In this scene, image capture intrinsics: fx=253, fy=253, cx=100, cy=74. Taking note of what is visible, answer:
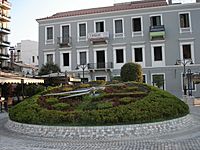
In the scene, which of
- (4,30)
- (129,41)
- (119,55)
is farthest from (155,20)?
(4,30)

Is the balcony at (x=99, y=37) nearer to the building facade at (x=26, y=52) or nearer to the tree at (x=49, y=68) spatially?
the tree at (x=49, y=68)

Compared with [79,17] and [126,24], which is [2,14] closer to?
[79,17]

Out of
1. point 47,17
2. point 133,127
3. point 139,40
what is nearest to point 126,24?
point 139,40

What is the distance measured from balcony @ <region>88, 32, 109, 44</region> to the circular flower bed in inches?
728

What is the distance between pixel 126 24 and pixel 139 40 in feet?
8.55

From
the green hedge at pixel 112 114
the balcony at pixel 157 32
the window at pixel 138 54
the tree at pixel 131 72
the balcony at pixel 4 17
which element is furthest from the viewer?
the balcony at pixel 4 17

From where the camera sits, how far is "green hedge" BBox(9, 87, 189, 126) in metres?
9.16

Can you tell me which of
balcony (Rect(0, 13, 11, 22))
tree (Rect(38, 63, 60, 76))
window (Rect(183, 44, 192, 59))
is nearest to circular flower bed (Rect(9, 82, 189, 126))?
tree (Rect(38, 63, 60, 76))

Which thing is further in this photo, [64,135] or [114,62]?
[114,62]

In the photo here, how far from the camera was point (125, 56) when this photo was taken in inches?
1209

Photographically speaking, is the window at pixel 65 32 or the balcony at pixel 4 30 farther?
the balcony at pixel 4 30

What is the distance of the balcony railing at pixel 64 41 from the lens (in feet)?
106

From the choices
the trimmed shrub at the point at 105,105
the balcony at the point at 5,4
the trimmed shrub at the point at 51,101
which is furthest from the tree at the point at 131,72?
the balcony at the point at 5,4

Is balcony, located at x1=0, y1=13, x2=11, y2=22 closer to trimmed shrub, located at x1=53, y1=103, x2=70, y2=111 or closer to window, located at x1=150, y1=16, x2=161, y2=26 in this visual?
window, located at x1=150, y1=16, x2=161, y2=26
